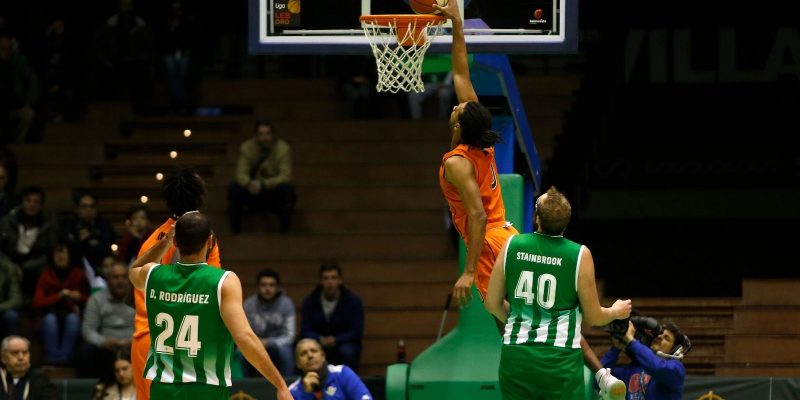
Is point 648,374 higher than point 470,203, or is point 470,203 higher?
point 470,203

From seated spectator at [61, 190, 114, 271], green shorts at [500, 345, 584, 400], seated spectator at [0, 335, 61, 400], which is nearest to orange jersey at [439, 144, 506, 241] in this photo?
green shorts at [500, 345, 584, 400]

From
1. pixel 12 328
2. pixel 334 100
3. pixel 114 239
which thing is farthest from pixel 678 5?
pixel 12 328

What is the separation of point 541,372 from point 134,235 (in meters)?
7.06

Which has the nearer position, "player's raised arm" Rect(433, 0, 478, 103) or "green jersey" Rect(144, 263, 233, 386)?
"green jersey" Rect(144, 263, 233, 386)

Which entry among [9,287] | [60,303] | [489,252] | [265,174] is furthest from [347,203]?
[489,252]

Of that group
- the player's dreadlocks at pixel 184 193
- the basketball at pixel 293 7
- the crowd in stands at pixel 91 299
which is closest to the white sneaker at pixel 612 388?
the player's dreadlocks at pixel 184 193

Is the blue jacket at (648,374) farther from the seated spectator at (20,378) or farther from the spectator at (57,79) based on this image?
the spectator at (57,79)

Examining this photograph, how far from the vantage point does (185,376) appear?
7.34 m

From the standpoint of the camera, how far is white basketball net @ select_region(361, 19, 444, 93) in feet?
29.8

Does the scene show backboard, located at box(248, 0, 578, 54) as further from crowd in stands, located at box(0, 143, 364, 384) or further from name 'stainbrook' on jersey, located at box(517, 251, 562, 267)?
crowd in stands, located at box(0, 143, 364, 384)

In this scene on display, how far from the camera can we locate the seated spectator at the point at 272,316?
1330cm

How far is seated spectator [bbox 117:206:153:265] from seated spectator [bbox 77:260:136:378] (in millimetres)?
479

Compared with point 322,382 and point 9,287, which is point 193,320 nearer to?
point 322,382

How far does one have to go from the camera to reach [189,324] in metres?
7.31
